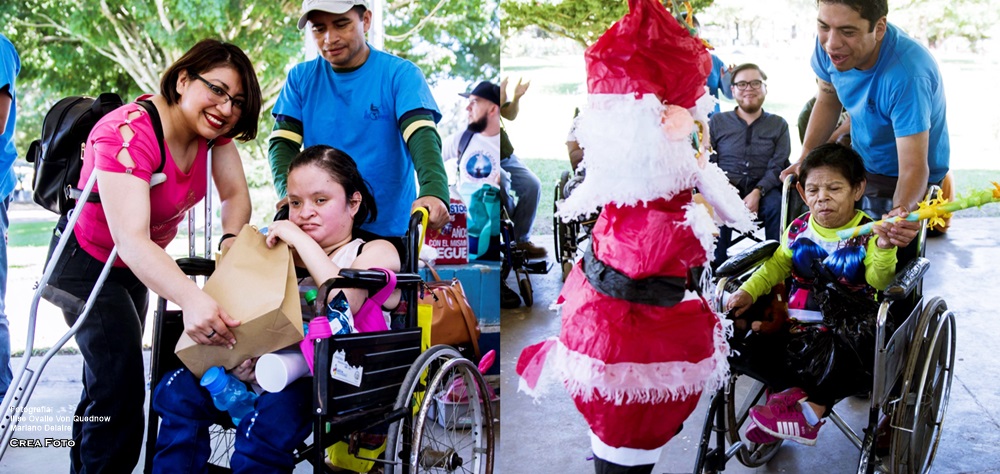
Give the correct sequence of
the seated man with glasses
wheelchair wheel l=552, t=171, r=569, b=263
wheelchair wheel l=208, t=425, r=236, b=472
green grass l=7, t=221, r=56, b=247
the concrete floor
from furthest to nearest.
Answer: green grass l=7, t=221, r=56, b=247, wheelchair wheel l=552, t=171, r=569, b=263, the seated man with glasses, the concrete floor, wheelchair wheel l=208, t=425, r=236, b=472

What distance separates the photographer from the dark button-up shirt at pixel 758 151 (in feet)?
16.1

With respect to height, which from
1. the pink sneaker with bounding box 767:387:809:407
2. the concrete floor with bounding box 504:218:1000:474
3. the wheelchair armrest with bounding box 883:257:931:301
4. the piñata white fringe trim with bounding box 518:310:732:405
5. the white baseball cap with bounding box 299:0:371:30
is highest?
the white baseball cap with bounding box 299:0:371:30

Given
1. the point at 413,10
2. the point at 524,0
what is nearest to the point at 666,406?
the point at 524,0

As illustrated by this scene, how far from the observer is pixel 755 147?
494 centimetres

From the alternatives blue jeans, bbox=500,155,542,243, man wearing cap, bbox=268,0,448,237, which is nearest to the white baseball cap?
man wearing cap, bbox=268,0,448,237

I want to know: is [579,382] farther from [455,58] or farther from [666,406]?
[455,58]

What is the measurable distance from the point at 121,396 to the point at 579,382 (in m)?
1.23

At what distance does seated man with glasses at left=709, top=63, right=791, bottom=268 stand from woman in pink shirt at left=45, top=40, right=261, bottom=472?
3.35 m

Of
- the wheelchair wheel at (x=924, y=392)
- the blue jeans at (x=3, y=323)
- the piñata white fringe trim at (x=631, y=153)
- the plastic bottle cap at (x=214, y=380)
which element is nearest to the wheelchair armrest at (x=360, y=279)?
the plastic bottle cap at (x=214, y=380)

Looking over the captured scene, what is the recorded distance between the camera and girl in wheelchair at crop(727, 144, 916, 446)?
2402mm

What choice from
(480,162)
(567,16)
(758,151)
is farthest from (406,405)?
(567,16)

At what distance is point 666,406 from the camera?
5.88 feet

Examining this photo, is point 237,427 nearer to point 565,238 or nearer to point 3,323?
point 3,323

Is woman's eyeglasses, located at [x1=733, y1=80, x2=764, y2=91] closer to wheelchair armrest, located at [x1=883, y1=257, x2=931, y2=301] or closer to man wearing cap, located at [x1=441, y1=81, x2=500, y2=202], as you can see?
man wearing cap, located at [x1=441, y1=81, x2=500, y2=202]
